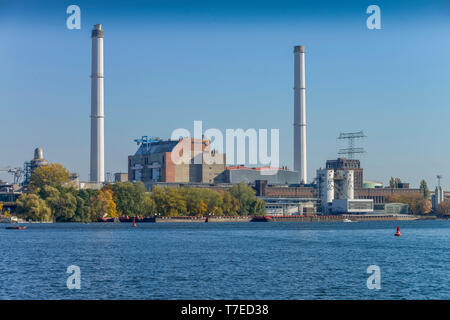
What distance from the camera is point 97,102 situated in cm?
15450

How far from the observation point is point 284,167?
194 metres

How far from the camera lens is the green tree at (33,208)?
120m

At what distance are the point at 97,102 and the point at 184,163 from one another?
31910mm

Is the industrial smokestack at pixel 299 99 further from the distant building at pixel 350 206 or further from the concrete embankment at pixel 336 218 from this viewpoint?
the concrete embankment at pixel 336 218

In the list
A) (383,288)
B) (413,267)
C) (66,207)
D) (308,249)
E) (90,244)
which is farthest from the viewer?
(66,207)

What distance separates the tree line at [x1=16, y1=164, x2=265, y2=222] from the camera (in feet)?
403

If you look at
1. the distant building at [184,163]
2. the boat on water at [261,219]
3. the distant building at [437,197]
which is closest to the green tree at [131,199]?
the boat on water at [261,219]

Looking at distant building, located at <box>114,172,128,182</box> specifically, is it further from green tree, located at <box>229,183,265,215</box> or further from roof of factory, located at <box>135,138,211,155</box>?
green tree, located at <box>229,183,265,215</box>

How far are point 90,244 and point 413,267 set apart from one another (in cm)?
3075

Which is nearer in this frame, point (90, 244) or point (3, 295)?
point (3, 295)

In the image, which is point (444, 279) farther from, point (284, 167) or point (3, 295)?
Result: point (284, 167)

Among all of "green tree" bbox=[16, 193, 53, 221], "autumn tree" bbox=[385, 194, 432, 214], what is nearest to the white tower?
"autumn tree" bbox=[385, 194, 432, 214]

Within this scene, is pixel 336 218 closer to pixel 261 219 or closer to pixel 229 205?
pixel 261 219
